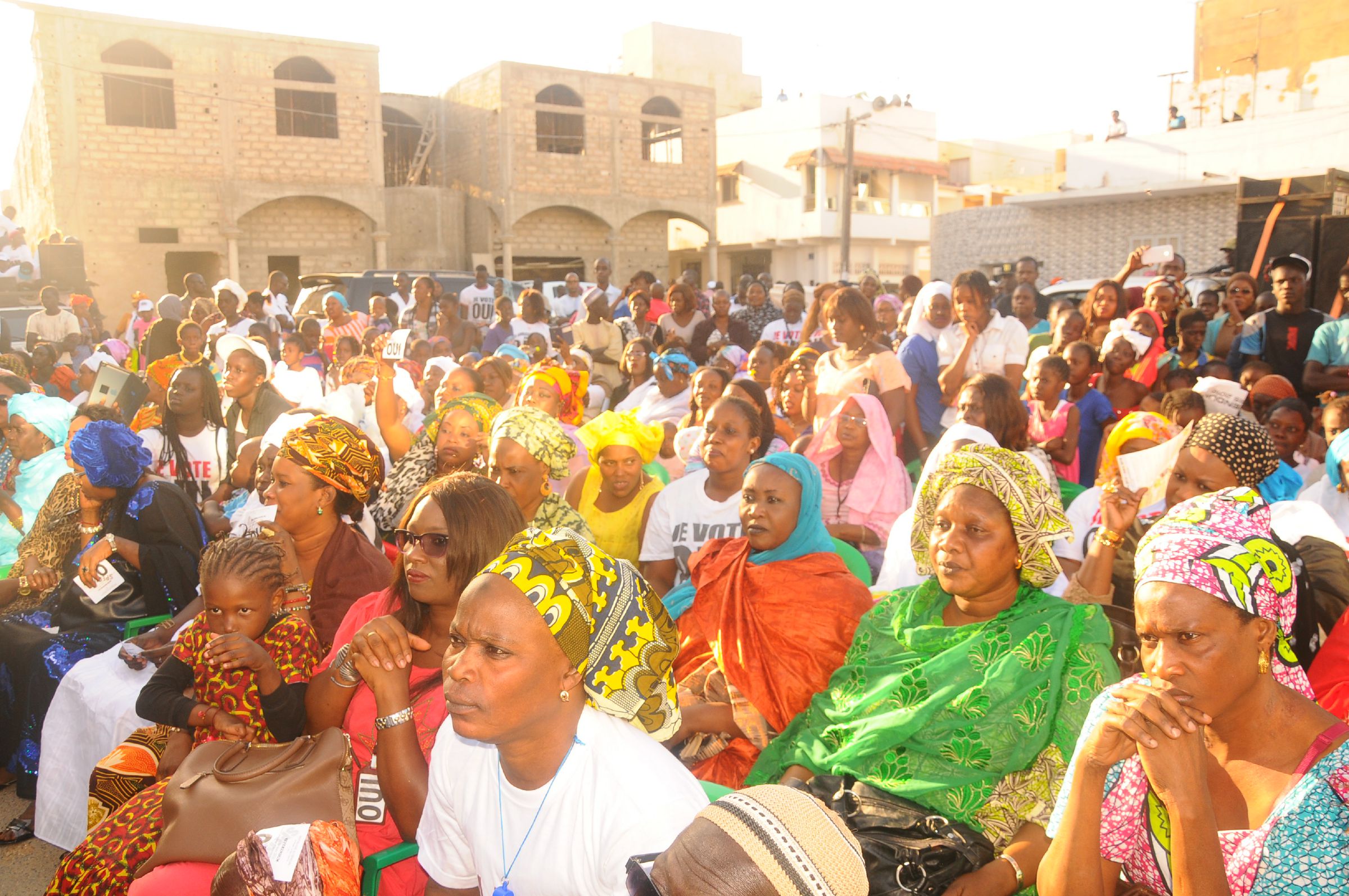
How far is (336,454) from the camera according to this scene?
3721mm

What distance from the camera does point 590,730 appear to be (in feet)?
6.82

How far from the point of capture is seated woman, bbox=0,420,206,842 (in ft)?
13.6

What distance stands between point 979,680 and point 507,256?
2520cm

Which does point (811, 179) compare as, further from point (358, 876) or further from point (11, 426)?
point (358, 876)

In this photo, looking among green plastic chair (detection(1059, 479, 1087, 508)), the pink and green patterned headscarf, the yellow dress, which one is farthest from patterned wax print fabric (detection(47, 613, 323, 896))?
green plastic chair (detection(1059, 479, 1087, 508))

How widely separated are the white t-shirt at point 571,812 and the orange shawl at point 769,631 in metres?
1.13

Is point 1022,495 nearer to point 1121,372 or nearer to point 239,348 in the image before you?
point 1121,372

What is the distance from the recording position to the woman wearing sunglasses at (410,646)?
8.25ft

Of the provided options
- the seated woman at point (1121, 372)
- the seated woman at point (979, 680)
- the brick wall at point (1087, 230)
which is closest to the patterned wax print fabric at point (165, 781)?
the seated woman at point (979, 680)

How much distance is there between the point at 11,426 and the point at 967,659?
557 cm

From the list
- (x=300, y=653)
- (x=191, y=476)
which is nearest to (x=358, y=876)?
(x=300, y=653)

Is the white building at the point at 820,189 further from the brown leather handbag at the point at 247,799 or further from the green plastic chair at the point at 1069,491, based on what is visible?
the brown leather handbag at the point at 247,799

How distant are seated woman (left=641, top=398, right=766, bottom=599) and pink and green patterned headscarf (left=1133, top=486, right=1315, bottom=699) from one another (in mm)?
2331

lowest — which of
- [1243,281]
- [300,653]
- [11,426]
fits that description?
[300,653]
